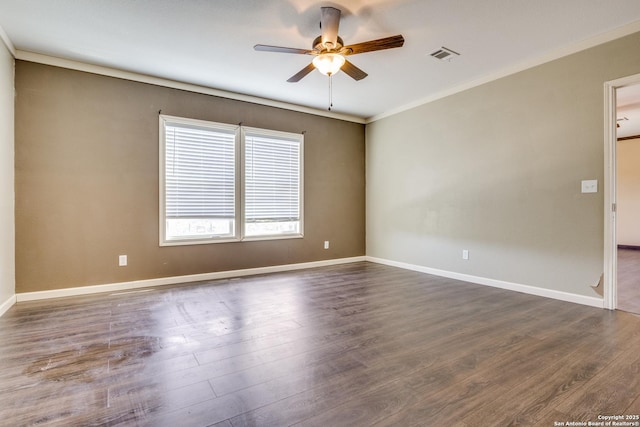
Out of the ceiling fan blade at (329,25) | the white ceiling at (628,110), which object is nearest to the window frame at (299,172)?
the ceiling fan blade at (329,25)

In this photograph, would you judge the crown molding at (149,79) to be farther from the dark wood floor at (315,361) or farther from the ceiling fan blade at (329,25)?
the dark wood floor at (315,361)

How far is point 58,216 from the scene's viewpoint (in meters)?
3.56

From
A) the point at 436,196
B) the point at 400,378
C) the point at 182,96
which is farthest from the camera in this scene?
the point at 436,196

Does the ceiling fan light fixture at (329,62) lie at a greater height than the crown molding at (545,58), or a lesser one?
lesser

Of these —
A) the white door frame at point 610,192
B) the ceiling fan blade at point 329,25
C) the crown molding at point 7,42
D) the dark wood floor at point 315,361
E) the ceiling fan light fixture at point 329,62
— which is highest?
the crown molding at point 7,42

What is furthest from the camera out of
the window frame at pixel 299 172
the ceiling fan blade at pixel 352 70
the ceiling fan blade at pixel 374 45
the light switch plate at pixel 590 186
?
the window frame at pixel 299 172

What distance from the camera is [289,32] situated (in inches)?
117

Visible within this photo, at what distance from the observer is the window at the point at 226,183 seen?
4219 mm

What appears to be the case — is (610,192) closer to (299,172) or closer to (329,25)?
(329,25)

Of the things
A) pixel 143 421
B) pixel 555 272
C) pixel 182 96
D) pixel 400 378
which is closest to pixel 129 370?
pixel 143 421

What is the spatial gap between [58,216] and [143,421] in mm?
3175

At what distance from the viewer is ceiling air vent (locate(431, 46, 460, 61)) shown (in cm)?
334

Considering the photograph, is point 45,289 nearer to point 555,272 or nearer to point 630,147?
point 555,272

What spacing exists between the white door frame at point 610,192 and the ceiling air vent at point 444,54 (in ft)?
4.95
